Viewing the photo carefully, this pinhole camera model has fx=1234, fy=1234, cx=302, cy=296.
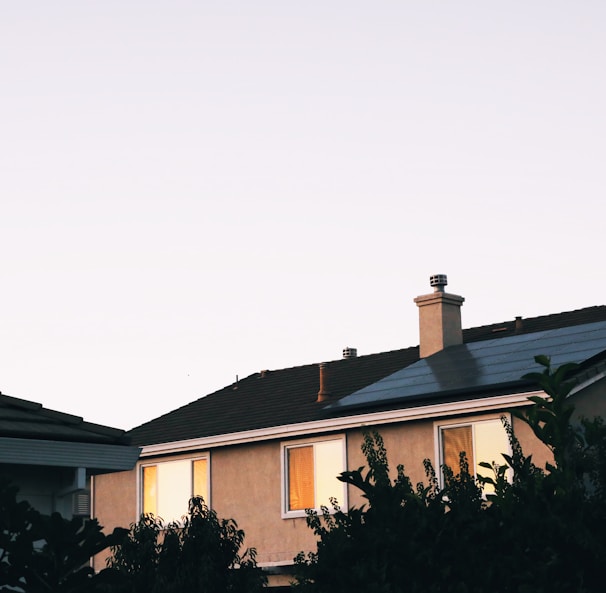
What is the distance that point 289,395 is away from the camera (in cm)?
3378

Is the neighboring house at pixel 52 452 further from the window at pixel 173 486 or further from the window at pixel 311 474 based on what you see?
the window at pixel 173 486

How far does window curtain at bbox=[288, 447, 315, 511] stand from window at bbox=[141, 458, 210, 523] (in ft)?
9.66

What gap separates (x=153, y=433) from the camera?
112 ft

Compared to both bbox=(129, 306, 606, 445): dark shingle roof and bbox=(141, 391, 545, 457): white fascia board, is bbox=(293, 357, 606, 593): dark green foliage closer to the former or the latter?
bbox=(141, 391, 545, 457): white fascia board

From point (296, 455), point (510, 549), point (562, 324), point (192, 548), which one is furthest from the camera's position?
point (562, 324)

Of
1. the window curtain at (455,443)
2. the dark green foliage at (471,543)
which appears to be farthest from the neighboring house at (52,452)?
the window curtain at (455,443)

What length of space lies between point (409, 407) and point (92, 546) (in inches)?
808

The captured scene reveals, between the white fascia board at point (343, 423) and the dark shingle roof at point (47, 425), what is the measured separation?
10.4 metres

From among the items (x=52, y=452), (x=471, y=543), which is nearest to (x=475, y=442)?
(x=52, y=452)

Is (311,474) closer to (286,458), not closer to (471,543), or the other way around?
(286,458)

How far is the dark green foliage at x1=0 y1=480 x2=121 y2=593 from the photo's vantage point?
7.42 meters

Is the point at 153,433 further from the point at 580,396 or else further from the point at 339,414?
the point at 580,396

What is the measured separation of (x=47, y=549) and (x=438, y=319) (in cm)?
2557

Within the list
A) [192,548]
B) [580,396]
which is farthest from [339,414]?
[192,548]
